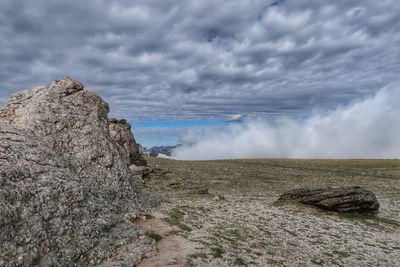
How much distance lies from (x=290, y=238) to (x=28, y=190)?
21500mm

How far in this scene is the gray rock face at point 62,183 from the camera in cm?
2269

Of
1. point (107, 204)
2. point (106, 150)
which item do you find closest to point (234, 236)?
point (107, 204)

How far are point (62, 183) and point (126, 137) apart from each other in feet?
194

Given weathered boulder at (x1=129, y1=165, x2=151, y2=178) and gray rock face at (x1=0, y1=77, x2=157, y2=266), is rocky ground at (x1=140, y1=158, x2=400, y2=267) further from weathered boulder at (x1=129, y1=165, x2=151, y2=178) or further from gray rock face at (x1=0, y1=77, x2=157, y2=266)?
weathered boulder at (x1=129, y1=165, x2=151, y2=178)

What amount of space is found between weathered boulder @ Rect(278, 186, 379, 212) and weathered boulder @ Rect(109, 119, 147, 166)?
3806 centimetres

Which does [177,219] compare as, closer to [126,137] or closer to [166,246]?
[166,246]

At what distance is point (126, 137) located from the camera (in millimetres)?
86250

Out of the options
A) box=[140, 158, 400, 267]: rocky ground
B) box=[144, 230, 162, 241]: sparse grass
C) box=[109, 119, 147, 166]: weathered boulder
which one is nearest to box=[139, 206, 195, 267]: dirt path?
box=[140, 158, 400, 267]: rocky ground

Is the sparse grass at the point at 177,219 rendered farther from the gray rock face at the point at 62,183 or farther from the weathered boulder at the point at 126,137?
the weathered boulder at the point at 126,137

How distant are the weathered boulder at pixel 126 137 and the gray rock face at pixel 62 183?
1631 inches

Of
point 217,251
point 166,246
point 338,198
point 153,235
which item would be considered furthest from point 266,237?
point 338,198

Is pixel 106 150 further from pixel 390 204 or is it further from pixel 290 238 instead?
pixel 390 204

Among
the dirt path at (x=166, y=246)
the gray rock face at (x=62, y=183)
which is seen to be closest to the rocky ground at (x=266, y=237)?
the dirt path at (x=166, y=246)

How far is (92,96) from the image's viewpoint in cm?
4034
